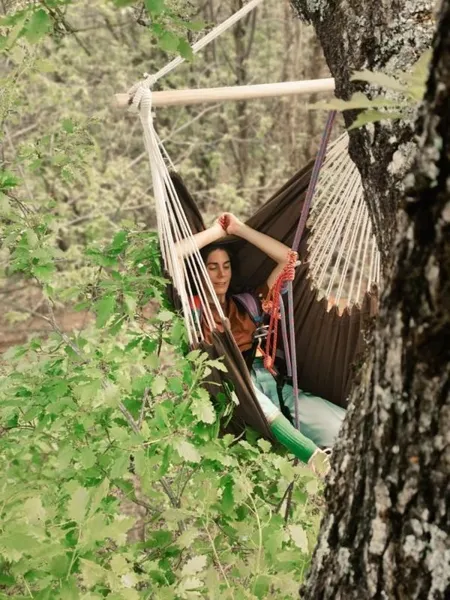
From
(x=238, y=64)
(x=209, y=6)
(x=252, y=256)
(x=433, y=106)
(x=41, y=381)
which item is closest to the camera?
(x=433, y=106)

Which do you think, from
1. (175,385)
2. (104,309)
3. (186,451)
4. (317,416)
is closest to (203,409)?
(175,385)

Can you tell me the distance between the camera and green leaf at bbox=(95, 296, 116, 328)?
158 cm

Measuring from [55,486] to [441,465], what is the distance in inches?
51.1

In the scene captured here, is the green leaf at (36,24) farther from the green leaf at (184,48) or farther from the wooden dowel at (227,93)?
the wooden dowel at (227,93)

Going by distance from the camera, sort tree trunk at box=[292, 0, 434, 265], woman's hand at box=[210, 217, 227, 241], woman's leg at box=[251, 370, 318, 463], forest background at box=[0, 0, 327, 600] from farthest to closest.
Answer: woman's hand at box=[210, 217, 227, 241] → woman's leg at box=[251, 370, 318, 463] → forest background at box=[0, 0, 327, 600] → tree trunk at box=[292, 0, 434, 265]

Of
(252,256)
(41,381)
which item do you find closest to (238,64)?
(252,256)

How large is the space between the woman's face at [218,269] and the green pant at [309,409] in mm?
295

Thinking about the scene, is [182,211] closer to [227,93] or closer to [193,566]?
[227,93]

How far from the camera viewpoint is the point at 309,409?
7.03 ft

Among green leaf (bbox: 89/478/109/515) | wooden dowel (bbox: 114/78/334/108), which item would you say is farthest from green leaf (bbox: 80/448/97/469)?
wooden dowel (bbox: 114/78/334/108)

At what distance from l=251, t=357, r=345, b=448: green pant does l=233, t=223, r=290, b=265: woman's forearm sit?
36 cm

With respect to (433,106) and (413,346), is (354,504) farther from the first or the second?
(433,106)

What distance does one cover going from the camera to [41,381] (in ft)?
5.39

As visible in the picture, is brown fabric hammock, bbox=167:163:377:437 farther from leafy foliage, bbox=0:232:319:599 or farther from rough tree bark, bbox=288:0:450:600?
rough tree bark, bbox=288:0:450:600
